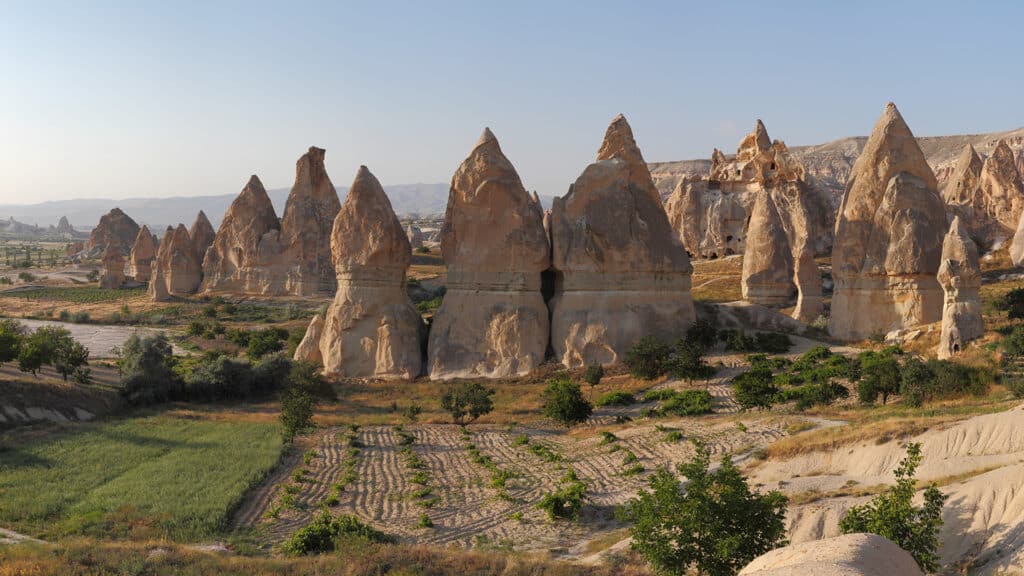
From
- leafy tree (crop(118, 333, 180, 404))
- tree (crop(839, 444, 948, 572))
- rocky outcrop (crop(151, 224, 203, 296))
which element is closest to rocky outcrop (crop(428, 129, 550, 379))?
leafy tree (crop(118, 333, 180, 404))

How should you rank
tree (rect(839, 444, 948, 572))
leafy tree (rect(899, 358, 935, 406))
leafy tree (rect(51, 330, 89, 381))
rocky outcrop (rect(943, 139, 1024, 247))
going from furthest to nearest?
rocky outcrop (rect(943, 139, 1024, 247)), leafy tree (rect(51, 330, 89, 381)), leafy tree (rect(899, 358, 935, 406)), tree (rect(839, 444, 948, 572))

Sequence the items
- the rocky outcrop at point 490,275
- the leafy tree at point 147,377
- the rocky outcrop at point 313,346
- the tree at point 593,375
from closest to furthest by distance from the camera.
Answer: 1. the tree at point 593,375
2. the leafy tree at point 147,377
3. the rocky outcrop at point 490,275
4. the rocky outcrop at point 313,346

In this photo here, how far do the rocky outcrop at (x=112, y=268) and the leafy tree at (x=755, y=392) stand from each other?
187 ft

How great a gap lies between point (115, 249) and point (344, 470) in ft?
184

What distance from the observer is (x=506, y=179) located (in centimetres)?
2666

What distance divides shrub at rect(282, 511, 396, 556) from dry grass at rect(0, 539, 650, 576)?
2.17 feet

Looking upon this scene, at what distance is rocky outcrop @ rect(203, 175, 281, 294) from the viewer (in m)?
53.6

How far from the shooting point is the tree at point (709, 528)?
822 centimetres

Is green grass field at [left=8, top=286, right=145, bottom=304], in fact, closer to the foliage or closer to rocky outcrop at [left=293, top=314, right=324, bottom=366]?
rocky outcrop at [left=293, top=314, right=324, bottom=366]

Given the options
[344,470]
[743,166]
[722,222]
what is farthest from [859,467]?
[743,166]

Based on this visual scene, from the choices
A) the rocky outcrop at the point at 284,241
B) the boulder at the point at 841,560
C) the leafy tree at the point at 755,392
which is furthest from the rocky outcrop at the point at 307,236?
the boulder at the point at 841,560

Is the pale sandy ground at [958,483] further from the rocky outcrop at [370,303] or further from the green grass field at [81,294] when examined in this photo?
the green grass field at [81,294]

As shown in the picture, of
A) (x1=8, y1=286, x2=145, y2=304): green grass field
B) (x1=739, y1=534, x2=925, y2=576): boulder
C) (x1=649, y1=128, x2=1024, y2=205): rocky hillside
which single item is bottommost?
(x1=8, y1=286, x2=145, y2=304): green grass field

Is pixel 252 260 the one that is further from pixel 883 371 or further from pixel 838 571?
pixel 838 571
